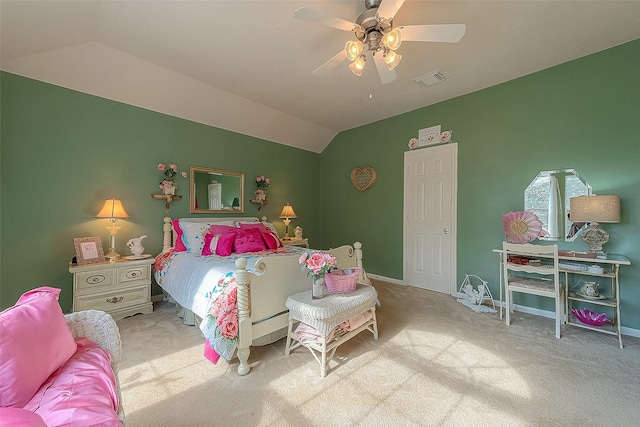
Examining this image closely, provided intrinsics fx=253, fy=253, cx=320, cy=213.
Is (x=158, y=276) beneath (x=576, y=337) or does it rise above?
above

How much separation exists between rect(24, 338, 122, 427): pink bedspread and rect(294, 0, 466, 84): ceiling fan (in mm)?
2055

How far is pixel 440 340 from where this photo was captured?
89.0 inches

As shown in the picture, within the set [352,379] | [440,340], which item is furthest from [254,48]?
[440,340]

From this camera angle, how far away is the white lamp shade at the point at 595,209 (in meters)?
2.24

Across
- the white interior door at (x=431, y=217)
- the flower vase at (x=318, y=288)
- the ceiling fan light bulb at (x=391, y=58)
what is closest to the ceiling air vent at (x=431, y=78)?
the white interior door at (x=431, y=217)

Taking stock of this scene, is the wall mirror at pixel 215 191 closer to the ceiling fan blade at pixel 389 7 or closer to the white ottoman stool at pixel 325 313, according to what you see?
the white ottoman stool at pixel 325 313

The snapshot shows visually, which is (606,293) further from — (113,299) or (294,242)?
(113,299)

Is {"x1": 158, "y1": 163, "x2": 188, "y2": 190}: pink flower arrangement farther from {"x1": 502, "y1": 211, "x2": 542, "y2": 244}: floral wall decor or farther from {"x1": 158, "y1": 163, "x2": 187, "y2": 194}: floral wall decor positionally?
{"x1": 502, "y1": 211, "x2": 542, "y2": 244}: floral wall decor

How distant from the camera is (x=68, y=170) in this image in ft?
8.77

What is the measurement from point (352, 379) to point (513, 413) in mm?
927

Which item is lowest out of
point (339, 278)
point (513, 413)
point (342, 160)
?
point (513, 413)

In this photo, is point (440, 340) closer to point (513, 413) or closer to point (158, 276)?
point (513, 413)

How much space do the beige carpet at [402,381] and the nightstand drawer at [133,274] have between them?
0.47 metres

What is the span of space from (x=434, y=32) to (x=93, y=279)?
3635 millimetres
